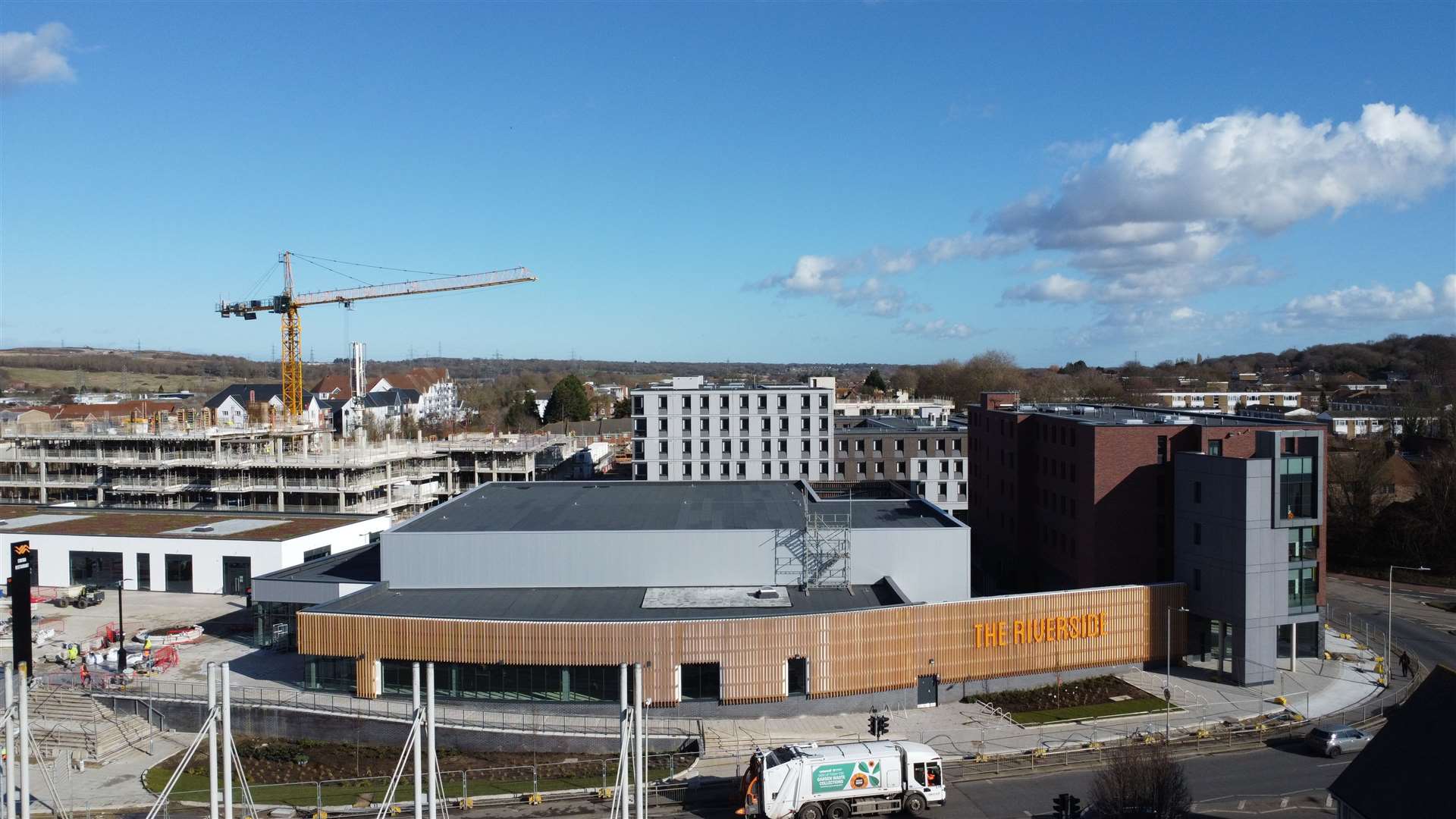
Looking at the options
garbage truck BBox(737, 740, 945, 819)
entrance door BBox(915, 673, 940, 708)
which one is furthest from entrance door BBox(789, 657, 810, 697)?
garbage truck BBox(737, 740, 945, 819)

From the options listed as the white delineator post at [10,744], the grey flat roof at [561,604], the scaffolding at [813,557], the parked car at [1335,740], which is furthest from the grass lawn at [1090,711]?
Answer: the white delineator post at [10,744]

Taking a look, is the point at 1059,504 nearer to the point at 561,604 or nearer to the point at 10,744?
the point at 561,604

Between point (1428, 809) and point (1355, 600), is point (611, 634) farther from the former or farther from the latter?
point (1355, 600)

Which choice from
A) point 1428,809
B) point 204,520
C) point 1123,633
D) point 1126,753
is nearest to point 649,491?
point 1123,633

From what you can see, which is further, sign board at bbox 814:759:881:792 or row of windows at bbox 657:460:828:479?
row of windows at bbox 657:460:828:479

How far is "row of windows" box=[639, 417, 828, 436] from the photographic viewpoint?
80438 millimetres

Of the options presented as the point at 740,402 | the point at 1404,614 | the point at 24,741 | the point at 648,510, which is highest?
the point at 740,402

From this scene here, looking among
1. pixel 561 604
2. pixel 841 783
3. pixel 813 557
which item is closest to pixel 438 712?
pixel 561 604

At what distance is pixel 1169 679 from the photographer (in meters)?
40.3

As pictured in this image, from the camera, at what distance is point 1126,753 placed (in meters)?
25.2

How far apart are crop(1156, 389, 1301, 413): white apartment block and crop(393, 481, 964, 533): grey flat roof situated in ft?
372

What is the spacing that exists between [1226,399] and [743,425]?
348ft

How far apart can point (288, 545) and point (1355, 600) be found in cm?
6248

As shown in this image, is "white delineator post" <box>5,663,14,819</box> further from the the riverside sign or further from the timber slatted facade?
the the riverside sign
